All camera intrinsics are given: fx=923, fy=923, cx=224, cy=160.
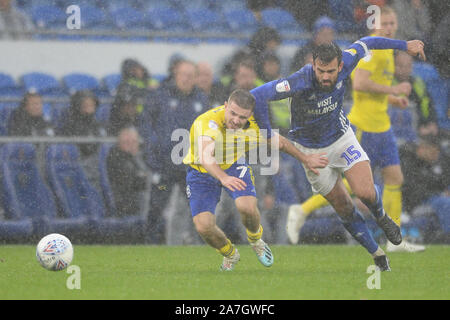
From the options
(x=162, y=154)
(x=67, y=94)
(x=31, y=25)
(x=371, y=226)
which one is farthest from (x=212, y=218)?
(x=31, y=25)

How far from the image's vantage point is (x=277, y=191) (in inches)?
401

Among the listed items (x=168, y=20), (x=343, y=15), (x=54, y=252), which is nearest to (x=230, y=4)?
(x=168, y=20)

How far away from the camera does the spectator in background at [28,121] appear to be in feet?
32.7

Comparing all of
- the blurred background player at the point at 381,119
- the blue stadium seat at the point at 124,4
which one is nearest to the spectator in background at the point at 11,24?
the blue stadium seat at the point at 124,4

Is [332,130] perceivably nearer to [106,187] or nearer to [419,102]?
Result: [106,187]

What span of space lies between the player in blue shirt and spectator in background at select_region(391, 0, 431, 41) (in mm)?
4476

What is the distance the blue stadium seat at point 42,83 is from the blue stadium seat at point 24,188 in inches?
82.7

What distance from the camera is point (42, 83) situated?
12.0 metres

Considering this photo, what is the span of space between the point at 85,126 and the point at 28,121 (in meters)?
0.61

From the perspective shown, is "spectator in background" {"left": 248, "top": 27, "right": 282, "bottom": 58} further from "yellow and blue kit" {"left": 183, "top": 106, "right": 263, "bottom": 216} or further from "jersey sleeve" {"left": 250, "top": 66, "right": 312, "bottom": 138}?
"jersey sleeve" {"left": 250, "top": 66, "right": 312, "bottom": 138}

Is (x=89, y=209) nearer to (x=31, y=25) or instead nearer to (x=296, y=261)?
(x=296, y=261)

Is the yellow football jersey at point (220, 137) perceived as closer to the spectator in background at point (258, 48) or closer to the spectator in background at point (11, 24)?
the spectator in background at point (258, 48)

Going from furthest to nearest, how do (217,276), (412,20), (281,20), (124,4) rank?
(124,4) < (281,20) < (412,20) < (217,276)

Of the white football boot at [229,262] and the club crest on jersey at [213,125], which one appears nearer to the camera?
the club crest on jersey at [213,125]
